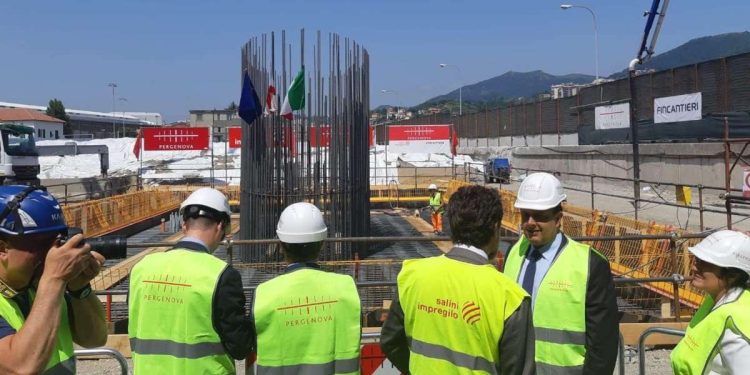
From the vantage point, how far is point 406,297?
8.32 feet

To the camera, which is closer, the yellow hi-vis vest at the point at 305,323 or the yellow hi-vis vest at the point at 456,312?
the yellow hi-vis vest at the point at 456,312

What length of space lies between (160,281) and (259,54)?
9.32 metres

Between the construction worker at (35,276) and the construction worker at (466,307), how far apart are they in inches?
50.7

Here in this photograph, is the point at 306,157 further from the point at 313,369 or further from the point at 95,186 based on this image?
the point at 95,186

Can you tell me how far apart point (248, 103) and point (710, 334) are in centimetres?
978

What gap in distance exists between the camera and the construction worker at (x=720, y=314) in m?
2.33

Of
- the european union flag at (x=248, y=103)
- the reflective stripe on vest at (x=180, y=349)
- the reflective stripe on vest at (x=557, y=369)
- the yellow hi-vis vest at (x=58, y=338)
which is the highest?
the european union flag at (x=248, y=103)

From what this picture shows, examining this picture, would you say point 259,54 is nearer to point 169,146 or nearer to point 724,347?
point 724,347

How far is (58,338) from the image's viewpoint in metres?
2.25

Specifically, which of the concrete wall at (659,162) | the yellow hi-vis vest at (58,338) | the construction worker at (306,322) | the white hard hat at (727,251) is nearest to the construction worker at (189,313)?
the construction worker at (306,322)

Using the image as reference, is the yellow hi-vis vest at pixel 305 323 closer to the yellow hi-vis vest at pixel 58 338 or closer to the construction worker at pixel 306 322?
the construction worker at pixel 306 322

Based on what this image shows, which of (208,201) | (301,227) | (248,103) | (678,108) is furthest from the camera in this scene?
(678,108)

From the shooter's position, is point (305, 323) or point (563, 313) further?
point (563, 313)

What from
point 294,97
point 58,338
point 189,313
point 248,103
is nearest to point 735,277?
point 189,313
